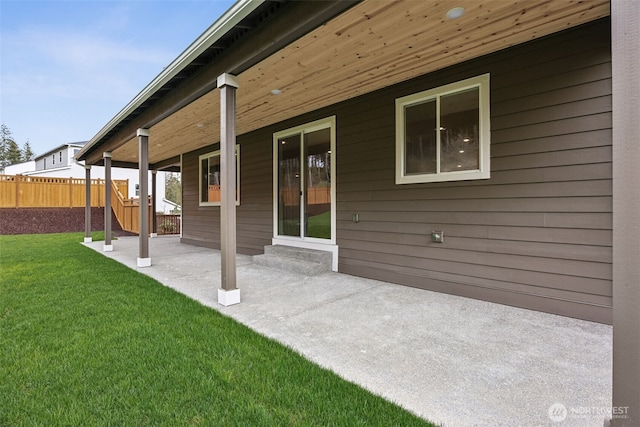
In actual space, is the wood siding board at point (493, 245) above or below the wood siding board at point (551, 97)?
below

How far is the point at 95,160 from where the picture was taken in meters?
7.95

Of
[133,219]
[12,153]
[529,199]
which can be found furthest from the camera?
[12,153]

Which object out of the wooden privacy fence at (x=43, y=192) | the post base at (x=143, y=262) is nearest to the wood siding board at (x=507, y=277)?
the post base at (x=143, y=262)

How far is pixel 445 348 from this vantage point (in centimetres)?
220

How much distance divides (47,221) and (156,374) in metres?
→ 13.2

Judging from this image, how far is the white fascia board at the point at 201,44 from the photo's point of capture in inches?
99.5

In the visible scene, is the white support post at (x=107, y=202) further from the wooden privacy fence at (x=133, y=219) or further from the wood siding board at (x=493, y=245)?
the wood siding board at (x=493, y=245)


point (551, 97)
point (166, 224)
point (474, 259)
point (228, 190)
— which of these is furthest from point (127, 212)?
point (551, 97)

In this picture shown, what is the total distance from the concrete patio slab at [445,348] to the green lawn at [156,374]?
21 cm

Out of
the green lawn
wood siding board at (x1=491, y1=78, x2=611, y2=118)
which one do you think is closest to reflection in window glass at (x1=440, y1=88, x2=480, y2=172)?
wood siding board at (x1=491, y1=78, x2=611, y2=118)

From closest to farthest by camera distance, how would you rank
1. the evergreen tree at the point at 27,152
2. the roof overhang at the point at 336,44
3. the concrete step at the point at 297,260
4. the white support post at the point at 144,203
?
the roof overhang at the point at 336,44
the concrete step at the point at 297,260
the white support post at the point at 144,203
the evergreen tree at the point at 27,152

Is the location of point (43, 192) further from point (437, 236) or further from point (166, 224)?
point (437, 236)

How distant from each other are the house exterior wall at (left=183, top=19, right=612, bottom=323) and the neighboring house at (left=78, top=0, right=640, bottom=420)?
0.01m

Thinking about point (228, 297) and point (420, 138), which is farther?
point (420, 138)
